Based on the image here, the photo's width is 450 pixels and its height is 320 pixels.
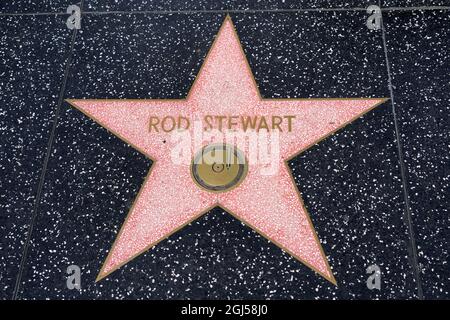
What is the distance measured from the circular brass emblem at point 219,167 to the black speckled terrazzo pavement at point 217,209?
73 millimetres

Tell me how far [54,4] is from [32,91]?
0.95 feet

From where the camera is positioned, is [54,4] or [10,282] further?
[54,4]

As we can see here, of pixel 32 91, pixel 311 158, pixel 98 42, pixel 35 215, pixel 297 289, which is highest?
pixel 98 42

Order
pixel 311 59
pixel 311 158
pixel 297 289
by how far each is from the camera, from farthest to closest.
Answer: pixel 311 59, pixel 311 158, pixel 297 289

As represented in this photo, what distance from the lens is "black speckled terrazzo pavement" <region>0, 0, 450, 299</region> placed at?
41.9 inches

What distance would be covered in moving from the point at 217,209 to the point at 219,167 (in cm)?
10

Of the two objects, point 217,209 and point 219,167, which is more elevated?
point 219,167

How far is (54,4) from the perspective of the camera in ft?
4.47

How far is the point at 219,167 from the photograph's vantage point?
1.15m

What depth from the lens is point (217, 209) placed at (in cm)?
112

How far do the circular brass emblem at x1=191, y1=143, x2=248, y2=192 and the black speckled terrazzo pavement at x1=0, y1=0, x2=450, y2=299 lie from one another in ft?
0.24

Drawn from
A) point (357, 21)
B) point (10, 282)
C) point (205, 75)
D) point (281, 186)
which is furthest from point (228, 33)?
point (10, 282)

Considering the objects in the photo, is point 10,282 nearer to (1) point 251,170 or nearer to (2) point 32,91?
(2) point 32,91

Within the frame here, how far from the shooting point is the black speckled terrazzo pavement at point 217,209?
106 centimetres
